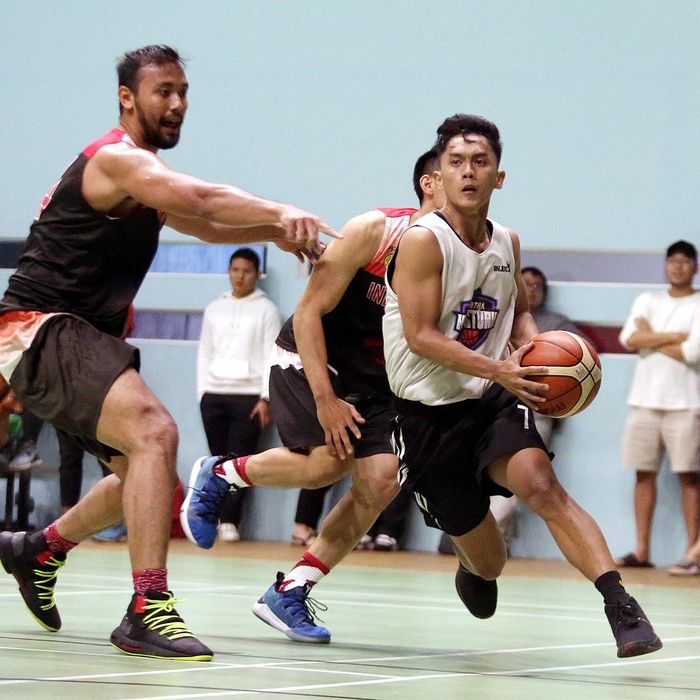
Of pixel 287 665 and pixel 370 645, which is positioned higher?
pixel 287 665

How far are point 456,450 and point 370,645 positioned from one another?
0.84 metres

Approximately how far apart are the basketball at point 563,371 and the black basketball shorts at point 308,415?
857 mm

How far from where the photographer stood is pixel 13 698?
3697 mm

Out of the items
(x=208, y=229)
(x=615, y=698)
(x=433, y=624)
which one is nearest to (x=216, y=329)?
(x=433, y=624)

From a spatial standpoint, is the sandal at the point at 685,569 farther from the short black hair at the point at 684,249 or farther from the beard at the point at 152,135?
the beard at the point at 152,135

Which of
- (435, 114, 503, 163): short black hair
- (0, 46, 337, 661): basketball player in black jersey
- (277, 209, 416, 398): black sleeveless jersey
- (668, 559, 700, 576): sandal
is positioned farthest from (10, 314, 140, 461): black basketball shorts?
(668, 559, 700, 576): sandal

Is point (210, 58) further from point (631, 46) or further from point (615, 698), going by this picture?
point (615, 698)

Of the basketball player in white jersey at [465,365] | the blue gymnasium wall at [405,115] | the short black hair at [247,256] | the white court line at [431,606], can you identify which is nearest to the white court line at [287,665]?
the basketball player in white jersey at [465,365]

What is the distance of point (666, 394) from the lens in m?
9.84

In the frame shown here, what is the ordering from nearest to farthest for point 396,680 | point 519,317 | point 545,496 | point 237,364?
point 396,680 < point 545,496 < point 519,317 < point 237,364

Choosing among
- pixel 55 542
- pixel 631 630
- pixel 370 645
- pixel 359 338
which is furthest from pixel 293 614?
pixel 631 630

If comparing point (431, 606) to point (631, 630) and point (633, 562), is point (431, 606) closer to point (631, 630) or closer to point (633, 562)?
point (631, 630)

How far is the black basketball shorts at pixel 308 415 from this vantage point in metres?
5.60

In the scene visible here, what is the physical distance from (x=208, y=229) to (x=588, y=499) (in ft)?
19.7
